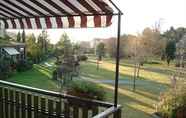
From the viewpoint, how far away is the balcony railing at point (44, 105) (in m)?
3.48

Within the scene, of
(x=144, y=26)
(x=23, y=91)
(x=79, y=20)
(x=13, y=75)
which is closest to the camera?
(x=79, y=20)

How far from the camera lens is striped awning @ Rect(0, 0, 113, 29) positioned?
11.8ft

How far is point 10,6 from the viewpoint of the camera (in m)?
4.44

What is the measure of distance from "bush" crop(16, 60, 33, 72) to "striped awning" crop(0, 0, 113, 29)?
21273mm

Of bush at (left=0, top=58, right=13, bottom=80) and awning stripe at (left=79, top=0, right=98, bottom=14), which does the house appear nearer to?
bush at (left=0, top=58, right=13, bottom=80)

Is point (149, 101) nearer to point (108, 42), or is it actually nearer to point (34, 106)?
point (34, 106)

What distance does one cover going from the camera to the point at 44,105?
404cm

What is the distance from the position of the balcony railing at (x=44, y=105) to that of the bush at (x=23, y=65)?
2152cm

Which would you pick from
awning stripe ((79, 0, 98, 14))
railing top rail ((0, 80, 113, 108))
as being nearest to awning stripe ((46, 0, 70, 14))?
awning stripe ((79, 0, 98, 14))

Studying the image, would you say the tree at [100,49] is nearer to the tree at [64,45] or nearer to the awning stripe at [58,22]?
the tree at [64,45]

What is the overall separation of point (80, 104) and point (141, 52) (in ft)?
66.2

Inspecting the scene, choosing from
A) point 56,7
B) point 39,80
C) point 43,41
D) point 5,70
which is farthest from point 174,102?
point 43,41

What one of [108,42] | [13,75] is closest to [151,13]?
[108,42]

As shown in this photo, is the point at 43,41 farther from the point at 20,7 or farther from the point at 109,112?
the point at 109,112
